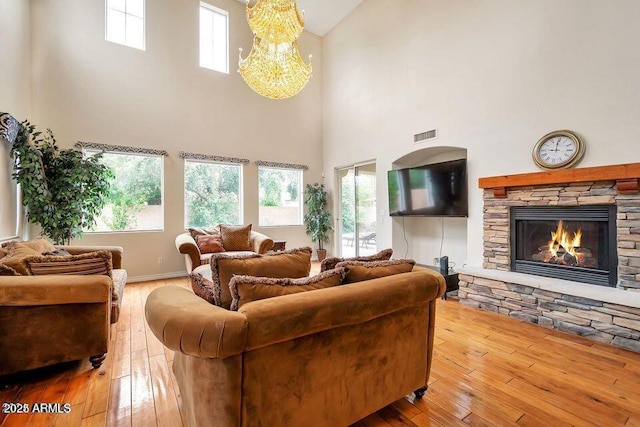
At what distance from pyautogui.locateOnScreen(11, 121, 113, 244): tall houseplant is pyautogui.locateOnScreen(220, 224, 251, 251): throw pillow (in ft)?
5.83

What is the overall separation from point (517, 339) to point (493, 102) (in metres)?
2.84

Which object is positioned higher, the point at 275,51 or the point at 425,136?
the point at 275,51

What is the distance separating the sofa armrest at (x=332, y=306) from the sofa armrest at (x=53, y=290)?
1.51m

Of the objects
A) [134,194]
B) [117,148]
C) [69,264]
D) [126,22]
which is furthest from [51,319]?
[126,22]

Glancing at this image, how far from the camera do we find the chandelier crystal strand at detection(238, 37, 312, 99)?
366cm

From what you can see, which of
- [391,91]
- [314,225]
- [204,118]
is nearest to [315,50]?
[391,91]

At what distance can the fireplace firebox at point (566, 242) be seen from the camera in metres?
2.86

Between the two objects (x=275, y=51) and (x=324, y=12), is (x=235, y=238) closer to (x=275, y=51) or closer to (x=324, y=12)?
(x=275, y=51)

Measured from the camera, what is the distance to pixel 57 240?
3.84 metres

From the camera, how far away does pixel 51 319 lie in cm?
195

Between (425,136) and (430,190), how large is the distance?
0.87 metres

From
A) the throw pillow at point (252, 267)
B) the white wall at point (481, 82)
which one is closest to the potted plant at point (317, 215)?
the white wall at point (481, 82)

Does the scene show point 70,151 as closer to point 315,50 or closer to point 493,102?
point 315,50

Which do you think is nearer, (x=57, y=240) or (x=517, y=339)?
(x=517, y=339)
